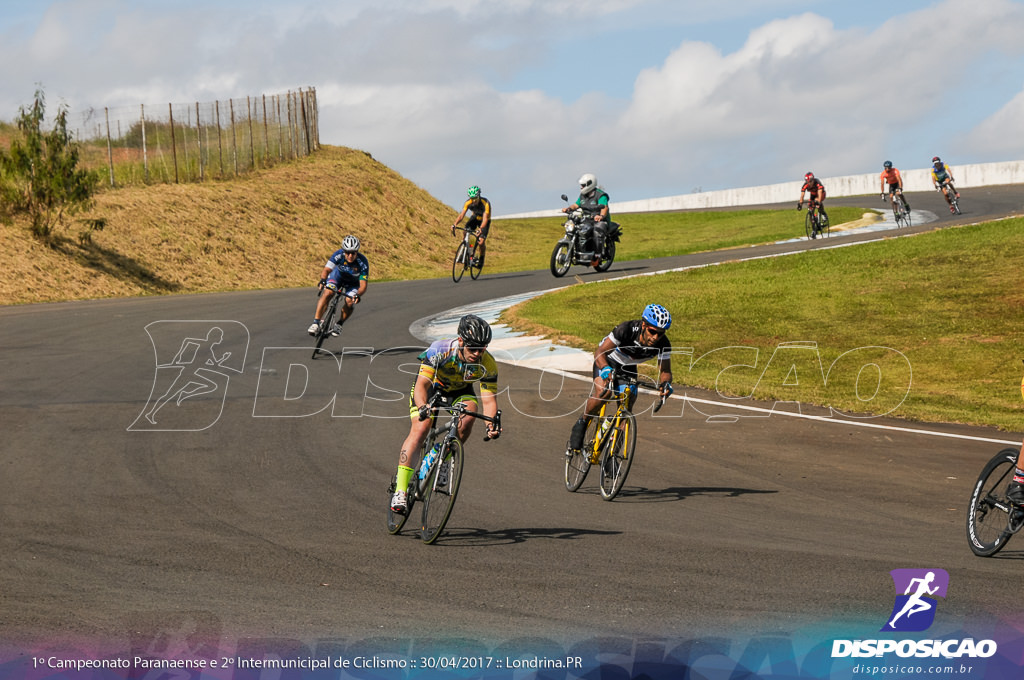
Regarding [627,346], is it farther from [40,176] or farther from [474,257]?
[40,176]

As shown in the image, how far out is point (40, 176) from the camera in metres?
32.5

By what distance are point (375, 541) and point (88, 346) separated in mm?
11945

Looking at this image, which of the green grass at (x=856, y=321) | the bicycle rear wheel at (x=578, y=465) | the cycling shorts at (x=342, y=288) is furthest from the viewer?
the cycling shorts at (x=342, y=288)

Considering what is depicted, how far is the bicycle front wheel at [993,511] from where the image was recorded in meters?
8.41

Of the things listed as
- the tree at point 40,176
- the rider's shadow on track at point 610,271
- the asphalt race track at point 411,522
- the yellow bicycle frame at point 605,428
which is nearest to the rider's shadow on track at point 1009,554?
the asphalt race track at point 411,522

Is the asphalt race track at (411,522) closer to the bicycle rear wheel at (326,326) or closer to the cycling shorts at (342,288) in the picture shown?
the bicycle rear wheel at (326,326)

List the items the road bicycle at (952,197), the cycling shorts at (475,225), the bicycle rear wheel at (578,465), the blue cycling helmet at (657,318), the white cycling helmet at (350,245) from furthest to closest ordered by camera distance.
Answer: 1. the road bicycle at (952,197)
2. the cycling shorts at (475,225)
3. the white cycling helmet at (350,245)
4. the bicycle rear wheel at (578,465)
5. the blue cycling helmet at (657,318)

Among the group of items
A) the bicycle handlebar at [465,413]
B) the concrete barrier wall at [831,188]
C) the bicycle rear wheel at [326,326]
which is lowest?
the bicycle handlebar at [465,413]

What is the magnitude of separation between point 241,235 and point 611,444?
32.6 meters

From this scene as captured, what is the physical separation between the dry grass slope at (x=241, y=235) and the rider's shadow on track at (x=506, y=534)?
2299 centimetres

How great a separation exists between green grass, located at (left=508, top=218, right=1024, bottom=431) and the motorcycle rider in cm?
159

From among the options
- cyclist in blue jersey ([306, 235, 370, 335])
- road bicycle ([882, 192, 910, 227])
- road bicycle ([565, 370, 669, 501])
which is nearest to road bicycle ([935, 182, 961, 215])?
road bicycle ([882, 192, 910, 227])

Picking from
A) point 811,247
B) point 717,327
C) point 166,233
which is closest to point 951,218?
point 811,247

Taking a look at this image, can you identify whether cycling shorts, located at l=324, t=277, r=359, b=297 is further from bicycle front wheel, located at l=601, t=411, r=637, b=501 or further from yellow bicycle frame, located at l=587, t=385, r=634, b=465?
bicycle front wheel, located at l=601, t=411, r=637, b=501
